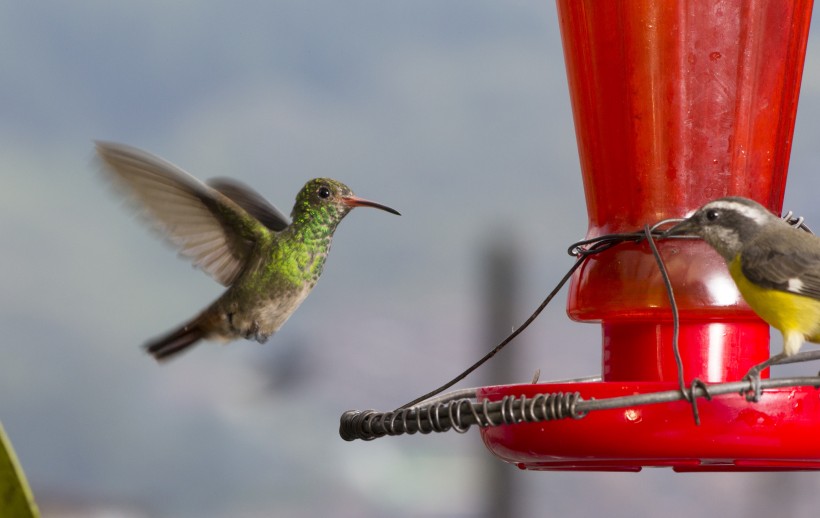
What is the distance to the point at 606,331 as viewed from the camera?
1936 millimetres

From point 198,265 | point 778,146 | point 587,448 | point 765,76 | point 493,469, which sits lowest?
point 493,469

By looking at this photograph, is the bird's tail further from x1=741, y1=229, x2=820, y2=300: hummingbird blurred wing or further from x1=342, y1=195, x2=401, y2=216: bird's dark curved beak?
x1=741, y1=229, x2=820, y2=300: hummingbird blurred wing

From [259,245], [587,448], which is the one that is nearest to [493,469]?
[259,245]

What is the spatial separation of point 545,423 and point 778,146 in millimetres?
810

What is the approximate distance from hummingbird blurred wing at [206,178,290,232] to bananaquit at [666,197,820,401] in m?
1.33

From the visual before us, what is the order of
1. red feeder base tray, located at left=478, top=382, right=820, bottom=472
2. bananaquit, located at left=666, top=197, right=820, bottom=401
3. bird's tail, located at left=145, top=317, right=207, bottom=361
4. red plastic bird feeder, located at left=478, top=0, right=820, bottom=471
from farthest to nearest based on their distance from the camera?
bird's tail, located at left=145, top=317, right=207, bottom=361
red plastic bird feeder, located at left=478, top=0, right=820, bottom=471
bananaquit, located at left=666, top=197, right=820, bottom=401
red feeder base tray, located at left=478, top=382, right=820, bottom=472

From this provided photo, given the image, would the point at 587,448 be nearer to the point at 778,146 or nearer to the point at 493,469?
the point at 778,146

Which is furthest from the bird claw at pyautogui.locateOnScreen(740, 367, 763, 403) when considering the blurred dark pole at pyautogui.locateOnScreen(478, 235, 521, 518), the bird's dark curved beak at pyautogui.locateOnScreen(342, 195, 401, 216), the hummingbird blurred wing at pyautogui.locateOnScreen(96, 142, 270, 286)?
the blurred dark pole at pyautogui.locateOnScreen(478, 235, 521, 518)

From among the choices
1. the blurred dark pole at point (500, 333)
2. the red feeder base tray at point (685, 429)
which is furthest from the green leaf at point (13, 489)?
the blurred dark pole at point (500, 333)

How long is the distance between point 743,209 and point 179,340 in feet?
4.85

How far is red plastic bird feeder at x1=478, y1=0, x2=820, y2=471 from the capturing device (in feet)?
5.94

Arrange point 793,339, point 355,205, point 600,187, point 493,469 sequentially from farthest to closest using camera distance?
point 493,469
point 355,205
point 600,187
point 793,339

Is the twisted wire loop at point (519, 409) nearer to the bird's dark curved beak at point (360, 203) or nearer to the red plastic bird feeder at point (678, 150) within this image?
the red plastic bird feeder at point (678, 150)

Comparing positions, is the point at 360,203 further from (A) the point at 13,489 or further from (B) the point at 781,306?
(A) the point at 13,489
